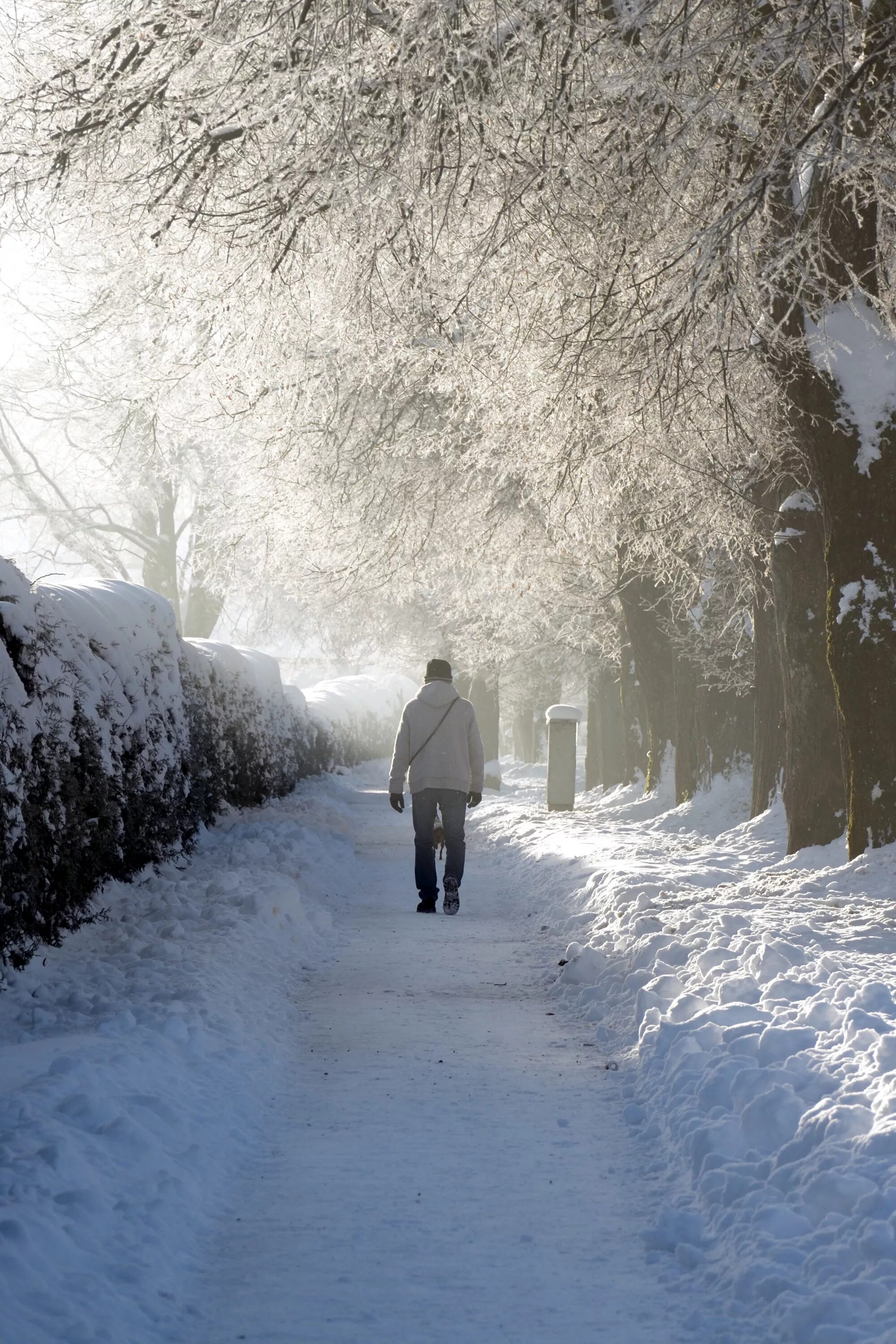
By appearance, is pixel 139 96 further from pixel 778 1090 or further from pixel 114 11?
pixel 778 1090

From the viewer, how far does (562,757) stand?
19.0m

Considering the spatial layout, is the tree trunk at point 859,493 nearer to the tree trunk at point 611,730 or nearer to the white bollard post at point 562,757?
the white bollard post at point 562,757

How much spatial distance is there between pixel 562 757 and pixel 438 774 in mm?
9150

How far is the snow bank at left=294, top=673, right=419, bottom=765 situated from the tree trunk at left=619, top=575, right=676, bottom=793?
267 inches

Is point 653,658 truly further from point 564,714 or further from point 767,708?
point 767,708

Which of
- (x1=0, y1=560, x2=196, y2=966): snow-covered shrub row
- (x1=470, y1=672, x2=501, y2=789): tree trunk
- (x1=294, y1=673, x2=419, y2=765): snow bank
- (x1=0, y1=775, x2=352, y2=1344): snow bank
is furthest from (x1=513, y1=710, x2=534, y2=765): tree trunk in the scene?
(x1=0, y1=775, x2=352, y2=1344): snow bank

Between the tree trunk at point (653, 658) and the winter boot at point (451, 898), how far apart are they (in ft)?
25.7

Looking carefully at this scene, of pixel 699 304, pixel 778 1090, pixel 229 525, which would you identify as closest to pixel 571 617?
pixel 229 525

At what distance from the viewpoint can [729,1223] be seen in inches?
141

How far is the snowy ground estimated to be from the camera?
10.3 ft

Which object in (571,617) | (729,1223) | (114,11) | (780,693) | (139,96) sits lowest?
(729,1223)

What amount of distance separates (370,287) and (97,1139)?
17.1ft

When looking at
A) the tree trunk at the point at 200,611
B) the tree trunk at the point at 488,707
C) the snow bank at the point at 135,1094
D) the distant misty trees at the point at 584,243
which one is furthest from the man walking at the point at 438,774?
the tree trunk at the point at 488,707

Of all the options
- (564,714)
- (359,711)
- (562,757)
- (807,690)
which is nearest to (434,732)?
(807,690)
